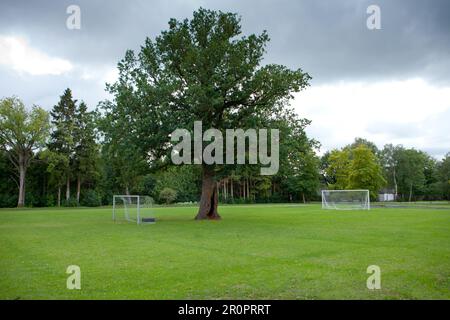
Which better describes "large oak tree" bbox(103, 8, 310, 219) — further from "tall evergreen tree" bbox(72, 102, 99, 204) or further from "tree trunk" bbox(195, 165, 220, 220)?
"tall evergreen tree" bbox(72, 102, 99, 204)

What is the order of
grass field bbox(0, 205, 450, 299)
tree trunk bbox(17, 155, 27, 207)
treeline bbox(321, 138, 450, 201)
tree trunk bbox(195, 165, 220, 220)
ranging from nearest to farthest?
grass field bbox(0, 205, 450, 299) → tree trunk bbox(195, 165, 220, 220) → tree trunk bbox(17, 155, 27, 207) → treeline bbox(321, 138, 450, 201)

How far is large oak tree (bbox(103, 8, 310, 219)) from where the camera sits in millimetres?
26516

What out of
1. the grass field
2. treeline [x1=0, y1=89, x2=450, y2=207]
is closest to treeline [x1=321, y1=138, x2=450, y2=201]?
treeline [x1=0, y1=89, x2=450, y2=207]

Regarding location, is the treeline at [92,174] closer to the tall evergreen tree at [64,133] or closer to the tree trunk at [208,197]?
the tall evergreen tree at [64,133]

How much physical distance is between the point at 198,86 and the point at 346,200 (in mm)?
35138

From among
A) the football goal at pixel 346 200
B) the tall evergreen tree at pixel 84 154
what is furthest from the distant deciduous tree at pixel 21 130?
the football goal at pixel 346 200

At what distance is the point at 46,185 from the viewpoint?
7219 cm

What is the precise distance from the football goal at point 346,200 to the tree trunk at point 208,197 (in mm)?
25974

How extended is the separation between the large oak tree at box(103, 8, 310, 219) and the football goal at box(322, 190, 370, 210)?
87.7ft

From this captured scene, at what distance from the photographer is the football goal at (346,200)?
5222cm

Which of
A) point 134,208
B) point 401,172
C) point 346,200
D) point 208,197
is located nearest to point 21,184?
point 134,208

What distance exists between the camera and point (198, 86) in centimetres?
2525

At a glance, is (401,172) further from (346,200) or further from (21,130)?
(21,130)
